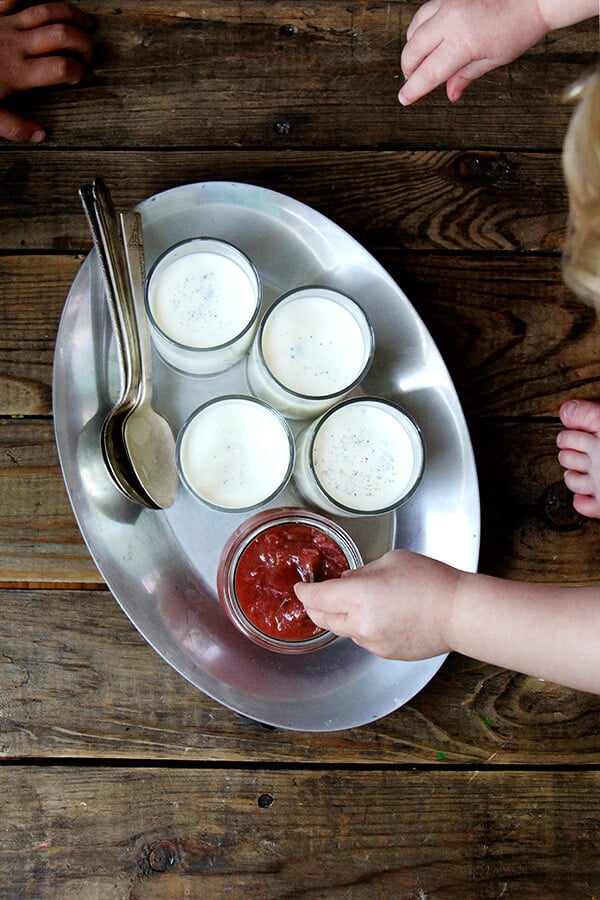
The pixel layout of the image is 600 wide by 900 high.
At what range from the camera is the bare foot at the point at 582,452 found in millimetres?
994

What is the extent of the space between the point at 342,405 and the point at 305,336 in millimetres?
93

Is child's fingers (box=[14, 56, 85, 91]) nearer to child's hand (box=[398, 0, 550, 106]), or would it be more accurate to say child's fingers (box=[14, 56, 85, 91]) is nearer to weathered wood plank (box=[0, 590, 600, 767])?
child's hand (box=[398, 0, 550, 106])

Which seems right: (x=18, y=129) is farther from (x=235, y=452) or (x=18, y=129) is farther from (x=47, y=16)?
(x=235, y=452)

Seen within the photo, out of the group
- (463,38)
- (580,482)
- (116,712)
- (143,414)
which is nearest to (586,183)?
(463,38)

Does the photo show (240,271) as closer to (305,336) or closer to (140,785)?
(305,336)

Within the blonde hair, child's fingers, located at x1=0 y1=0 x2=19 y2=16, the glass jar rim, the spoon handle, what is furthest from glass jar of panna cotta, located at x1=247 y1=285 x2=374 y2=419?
child's fingers, located at x1=0 y1=0 x2=19 y2=16

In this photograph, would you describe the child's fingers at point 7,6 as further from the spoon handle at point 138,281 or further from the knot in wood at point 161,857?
the knot in wood at point 161,857

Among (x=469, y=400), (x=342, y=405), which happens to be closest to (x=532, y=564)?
(x=469, y=400)

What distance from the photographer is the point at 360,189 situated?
40.6 inches

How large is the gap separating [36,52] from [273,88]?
0.96ft

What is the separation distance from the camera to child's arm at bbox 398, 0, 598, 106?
904 millimetres

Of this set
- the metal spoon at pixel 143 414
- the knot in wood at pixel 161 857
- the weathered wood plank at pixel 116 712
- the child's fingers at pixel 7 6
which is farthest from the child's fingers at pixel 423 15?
the knot in wood at pixel 161 857

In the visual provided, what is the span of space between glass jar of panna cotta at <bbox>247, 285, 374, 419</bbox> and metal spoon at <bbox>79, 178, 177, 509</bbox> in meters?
0.13

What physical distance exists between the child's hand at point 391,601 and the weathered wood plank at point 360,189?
1.44ft
